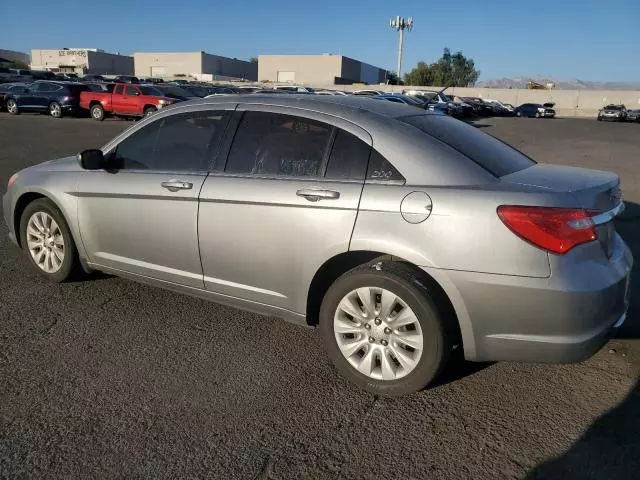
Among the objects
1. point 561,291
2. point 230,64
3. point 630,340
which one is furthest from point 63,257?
point 230,64

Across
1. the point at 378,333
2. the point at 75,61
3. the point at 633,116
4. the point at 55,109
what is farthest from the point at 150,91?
the point at 75,61

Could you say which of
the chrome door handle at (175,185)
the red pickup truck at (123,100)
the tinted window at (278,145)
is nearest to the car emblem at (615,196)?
the tinted window at (278,145)

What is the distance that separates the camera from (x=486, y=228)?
2.85 meters

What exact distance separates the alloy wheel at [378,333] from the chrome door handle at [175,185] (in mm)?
1376

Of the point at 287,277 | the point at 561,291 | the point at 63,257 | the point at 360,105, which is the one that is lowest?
the point at 63,257

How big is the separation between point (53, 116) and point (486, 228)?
29080mm

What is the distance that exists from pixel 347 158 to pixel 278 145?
55 cm

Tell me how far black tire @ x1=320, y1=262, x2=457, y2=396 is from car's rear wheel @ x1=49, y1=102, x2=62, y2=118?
27846 millimetres

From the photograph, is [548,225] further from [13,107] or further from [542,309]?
[13,107]

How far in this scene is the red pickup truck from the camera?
81.8 feet

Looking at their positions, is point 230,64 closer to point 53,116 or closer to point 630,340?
point 53,116

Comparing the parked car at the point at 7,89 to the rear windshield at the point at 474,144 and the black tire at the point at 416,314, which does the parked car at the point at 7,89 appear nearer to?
the rear windshield at the point at 474,144

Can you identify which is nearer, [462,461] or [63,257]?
[462,461]

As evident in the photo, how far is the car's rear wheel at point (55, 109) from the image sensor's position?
1069 inches
